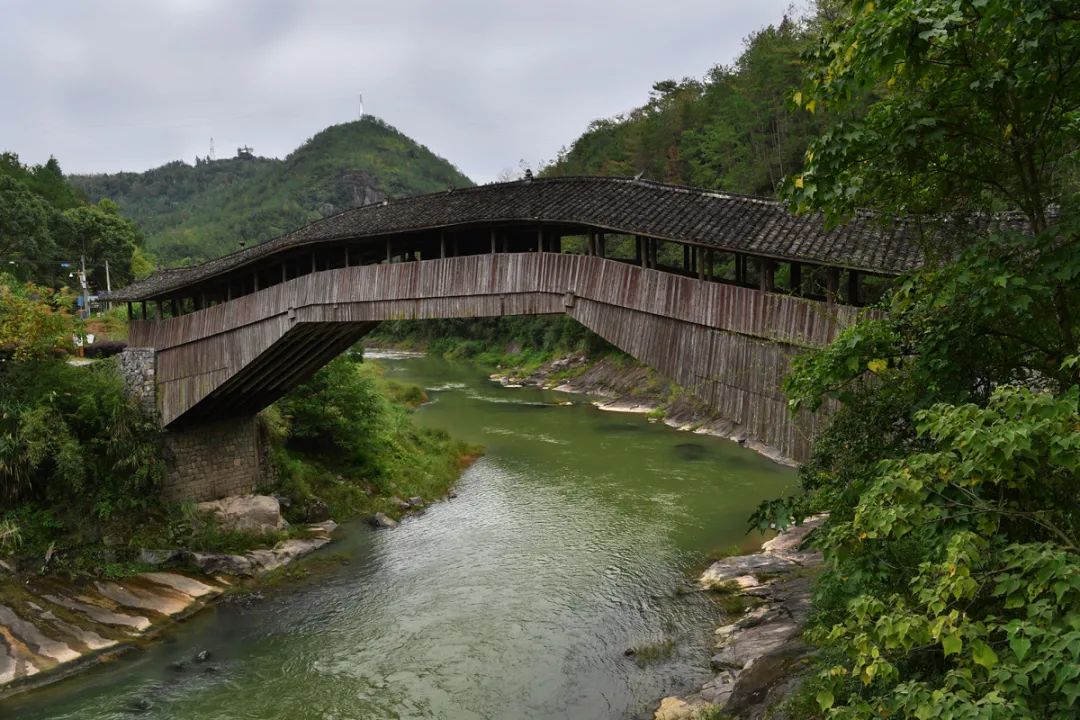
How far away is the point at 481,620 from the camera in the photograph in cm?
1148

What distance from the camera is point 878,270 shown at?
7039 millimetres

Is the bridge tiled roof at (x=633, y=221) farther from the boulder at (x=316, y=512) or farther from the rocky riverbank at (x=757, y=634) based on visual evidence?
the boulder at (x=316, y=512)

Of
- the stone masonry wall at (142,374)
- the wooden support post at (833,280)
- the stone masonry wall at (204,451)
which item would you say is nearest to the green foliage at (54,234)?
the stone masonry wall at (142,374)

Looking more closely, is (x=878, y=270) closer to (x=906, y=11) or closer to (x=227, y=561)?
(x=906, y=11)

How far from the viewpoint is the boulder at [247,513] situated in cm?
1509

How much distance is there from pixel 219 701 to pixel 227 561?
468cm

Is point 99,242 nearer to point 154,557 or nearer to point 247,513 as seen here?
point 247,513

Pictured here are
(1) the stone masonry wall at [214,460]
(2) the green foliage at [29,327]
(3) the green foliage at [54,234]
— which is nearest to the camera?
(2) the green foliage at [29,327]

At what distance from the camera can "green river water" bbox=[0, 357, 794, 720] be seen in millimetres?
9414

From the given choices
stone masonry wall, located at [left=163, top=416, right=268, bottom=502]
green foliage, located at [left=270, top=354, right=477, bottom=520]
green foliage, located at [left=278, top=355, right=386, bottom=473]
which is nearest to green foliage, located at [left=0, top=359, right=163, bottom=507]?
stone masonry wall, located at [left=163, top=416, right=268, bottom=502]

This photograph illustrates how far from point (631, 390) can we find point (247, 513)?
19.8 metres

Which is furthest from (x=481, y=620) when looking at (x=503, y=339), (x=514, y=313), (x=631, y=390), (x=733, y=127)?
(x=503, y=339)

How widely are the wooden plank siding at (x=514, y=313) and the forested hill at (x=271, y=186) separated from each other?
60.0 metres

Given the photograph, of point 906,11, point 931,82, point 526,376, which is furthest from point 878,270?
point 526,376
